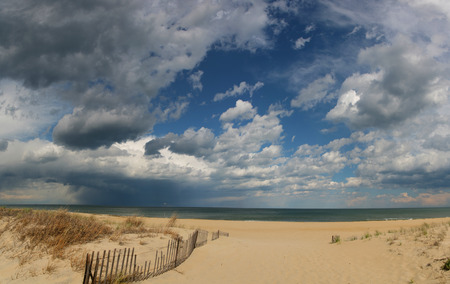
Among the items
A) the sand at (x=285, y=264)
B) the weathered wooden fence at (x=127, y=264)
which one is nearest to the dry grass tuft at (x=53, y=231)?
the sand at (x=285, y=264)

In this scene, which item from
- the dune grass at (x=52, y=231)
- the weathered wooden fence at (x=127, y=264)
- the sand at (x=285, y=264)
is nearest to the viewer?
the weathered wooden fence at (x=127, y=264)

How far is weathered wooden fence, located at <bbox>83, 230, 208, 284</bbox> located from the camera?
7.57 metres

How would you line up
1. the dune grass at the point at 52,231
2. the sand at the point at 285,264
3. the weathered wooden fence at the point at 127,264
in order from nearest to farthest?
the weathered wooden fence at the point at 127,264, the sand at the point at 285,264, the dune grass at the point at 52,231

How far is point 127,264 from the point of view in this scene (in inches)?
361

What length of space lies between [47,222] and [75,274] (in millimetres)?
5202

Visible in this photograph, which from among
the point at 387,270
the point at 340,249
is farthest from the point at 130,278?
the point at 340,249

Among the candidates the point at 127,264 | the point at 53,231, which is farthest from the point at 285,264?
the point at 53,231

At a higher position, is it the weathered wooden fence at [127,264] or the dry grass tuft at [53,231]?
the dry grass tuft at [53,231]

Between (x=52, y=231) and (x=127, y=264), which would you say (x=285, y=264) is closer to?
(x=127, y=264)

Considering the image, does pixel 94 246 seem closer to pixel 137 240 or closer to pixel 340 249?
pixel 137 240

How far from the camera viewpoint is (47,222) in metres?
12.7

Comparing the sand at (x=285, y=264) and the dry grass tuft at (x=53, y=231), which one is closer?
the sand at (x=285, y=264)

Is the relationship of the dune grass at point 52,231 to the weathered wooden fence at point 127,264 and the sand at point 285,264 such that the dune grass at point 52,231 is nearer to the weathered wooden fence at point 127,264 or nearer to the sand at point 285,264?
the sand at point 285,264

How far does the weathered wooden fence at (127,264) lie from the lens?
7570mm
